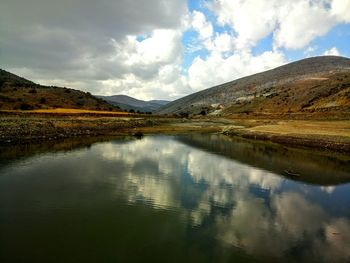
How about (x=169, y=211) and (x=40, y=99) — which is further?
(x=40, y=99)

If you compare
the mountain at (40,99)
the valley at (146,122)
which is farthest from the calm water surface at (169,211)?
the mountain at (40,99)

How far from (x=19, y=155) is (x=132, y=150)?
1634 cm

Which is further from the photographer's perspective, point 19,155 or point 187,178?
point 19,155

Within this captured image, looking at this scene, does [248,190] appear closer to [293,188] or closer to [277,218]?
[293,188]

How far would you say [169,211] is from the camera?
20.8 m

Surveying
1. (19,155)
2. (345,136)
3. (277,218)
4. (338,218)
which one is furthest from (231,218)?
(345,136)

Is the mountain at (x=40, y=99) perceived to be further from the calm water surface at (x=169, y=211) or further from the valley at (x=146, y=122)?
the calm water surface at (x=169, y=211)

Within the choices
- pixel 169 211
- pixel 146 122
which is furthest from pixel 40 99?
pixel 169 211

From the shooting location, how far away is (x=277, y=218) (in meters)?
20.6

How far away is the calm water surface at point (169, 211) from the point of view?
15.2 meters

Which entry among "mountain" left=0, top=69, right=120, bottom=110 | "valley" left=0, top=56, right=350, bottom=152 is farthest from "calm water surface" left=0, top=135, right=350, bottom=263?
"mountain" left=0, top=69, right=120, bottom=110

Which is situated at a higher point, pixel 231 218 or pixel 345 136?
pixel 345 136

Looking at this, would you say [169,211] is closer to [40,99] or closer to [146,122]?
[146,122]

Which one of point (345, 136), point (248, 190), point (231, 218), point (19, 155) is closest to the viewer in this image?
point (231, 218)
